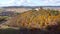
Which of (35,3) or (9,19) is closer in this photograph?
(9,19)

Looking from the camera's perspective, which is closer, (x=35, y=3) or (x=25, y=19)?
(x=25, y=19)

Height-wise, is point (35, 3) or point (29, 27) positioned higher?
point (35, 3)

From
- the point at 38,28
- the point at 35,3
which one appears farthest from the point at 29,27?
the point at 35,3

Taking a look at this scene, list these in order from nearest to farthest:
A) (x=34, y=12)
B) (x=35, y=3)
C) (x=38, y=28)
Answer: (x=38, y=28), (x=34, y=12), (x=35, y=3)

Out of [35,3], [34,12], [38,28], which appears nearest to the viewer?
[38,28]

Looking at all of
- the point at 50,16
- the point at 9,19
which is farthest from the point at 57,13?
the point at 9,19

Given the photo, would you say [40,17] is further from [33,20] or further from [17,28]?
[17,28]

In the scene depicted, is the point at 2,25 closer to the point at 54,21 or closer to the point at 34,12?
the point at 34,12

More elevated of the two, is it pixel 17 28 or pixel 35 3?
pixel 35 3

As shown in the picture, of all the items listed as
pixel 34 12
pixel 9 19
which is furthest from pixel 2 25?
pixel 34 12
